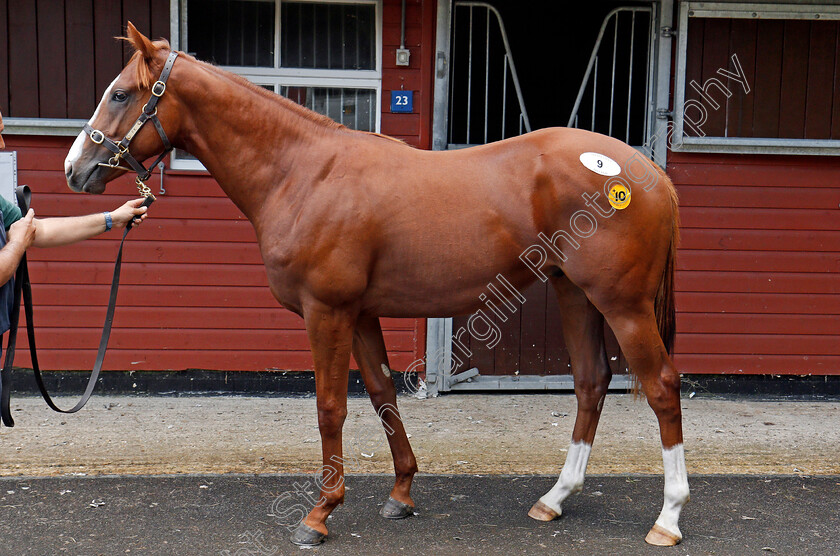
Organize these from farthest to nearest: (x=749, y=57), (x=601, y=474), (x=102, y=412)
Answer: (x=749, y=57)
(x=102, y=412)
(x=601, y=474)

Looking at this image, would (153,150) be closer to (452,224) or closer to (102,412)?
(452,224)

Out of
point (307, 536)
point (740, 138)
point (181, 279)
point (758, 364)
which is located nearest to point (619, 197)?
point (307, 536)

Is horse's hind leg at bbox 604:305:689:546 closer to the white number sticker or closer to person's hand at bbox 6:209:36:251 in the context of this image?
the white number sticker

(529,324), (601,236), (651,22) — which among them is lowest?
(529,324)

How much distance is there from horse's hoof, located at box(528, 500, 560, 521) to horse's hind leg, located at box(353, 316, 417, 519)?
60 centimetres

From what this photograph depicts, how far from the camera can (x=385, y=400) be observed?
3.77 meters

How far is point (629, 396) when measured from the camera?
6.15 metres

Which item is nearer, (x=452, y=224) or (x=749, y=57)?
(x=452, y=224)

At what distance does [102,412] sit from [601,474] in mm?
3468

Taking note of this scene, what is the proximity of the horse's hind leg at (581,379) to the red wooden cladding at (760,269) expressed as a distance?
8.20ft

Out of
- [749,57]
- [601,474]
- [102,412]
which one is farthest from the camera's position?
[749,57]

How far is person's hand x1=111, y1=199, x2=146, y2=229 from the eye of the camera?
Result: 3180mm

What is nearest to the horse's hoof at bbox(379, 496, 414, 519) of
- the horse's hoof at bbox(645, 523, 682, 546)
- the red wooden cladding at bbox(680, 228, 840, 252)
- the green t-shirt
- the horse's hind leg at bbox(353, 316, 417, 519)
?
the horse's hind leg at bbox(353, 316, 417, 519)

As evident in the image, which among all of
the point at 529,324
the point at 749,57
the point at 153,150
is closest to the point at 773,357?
the point at 529,324
